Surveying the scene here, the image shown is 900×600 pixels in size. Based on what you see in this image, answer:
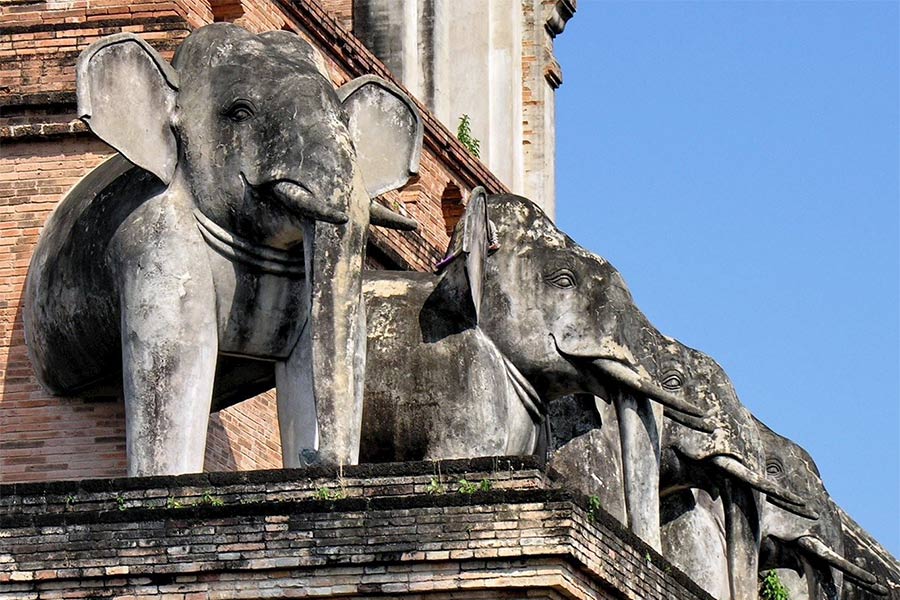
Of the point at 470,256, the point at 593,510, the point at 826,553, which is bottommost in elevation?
the point at 593,510

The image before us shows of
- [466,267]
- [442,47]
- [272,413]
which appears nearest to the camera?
[466,267]

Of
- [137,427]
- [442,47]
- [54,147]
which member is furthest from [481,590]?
[442,47]

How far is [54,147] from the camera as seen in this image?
809 inches

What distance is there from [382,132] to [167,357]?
6.27ft

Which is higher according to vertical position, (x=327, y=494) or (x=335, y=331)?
(x=335, y=331)

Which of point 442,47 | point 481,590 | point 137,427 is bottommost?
point 481,590

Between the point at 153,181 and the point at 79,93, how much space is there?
2.00 ft

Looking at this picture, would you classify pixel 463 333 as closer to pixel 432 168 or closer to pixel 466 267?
pixel 466 267

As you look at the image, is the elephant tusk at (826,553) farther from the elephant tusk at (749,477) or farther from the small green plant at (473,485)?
the small green plant at (473,485)

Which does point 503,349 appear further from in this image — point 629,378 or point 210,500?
point 210,500

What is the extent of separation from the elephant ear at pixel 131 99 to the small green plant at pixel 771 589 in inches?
307

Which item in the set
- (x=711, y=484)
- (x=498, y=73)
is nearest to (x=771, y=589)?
(x=711, y=484)

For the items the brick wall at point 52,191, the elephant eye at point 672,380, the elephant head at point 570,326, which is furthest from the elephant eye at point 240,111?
the elephant eye at point 672,380

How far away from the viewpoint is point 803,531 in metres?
24.1
